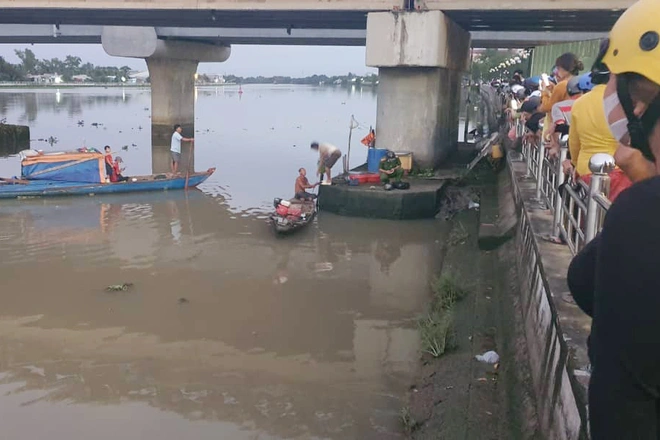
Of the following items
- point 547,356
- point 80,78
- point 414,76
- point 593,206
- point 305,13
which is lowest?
point 547,356

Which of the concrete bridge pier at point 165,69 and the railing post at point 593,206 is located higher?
the concrete bridge pier at point 165,69

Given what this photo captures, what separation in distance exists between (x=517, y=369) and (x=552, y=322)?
3.51 ft

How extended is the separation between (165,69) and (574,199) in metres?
29.2

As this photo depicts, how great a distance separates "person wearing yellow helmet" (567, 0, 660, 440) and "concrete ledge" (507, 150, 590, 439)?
1591mm

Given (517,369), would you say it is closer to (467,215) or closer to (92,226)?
(467,215)

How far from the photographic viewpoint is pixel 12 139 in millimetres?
29344

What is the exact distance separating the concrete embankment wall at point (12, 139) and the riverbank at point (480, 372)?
2546cm

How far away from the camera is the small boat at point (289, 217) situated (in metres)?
13.3

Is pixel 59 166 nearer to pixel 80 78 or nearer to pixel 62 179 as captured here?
pixel 62 179

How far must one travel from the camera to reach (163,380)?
6887mm

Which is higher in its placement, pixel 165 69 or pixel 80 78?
pixel 80 78

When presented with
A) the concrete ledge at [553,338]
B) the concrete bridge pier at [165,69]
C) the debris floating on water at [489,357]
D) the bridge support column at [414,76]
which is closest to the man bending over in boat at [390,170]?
the bridge support column at [414,76]

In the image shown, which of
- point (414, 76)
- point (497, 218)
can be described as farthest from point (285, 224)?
point (414, 76)

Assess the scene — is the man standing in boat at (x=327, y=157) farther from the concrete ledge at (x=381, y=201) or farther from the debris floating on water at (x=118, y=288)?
the debris floating on water at (x=118, y=288)
